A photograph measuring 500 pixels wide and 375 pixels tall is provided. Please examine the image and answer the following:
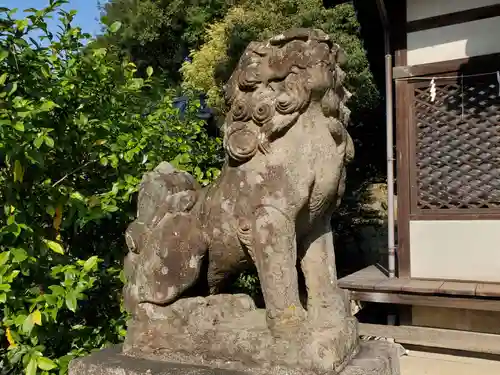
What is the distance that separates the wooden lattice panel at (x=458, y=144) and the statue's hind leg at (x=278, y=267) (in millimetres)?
3767

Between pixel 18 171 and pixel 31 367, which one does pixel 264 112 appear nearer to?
pixel 18 171

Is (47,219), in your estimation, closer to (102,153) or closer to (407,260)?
(102,153)

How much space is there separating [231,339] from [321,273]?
1.38 ft

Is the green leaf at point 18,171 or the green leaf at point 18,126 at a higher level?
the green leaf at point 18,126

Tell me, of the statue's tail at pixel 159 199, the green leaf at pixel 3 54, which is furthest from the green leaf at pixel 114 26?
the statue's tail at pixel 159 199

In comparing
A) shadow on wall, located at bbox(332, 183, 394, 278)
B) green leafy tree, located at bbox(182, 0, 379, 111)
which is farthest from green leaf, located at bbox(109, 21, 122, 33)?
shadow on wall, located at bbox(332, 183, 394, 278)

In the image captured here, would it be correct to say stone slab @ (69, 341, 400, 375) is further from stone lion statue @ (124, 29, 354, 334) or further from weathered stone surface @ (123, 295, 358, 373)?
A: stone lion statue @ (124, 29, 354, 334)

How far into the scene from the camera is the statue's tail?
213 cm

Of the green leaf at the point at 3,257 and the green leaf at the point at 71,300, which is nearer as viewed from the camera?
the green leaf at the point at 3,257

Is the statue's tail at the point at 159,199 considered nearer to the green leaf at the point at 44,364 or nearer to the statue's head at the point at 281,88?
the statue's head at the point at 281,88

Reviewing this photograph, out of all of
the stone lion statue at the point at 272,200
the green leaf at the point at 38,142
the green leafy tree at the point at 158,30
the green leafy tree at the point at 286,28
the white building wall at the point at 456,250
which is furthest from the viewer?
the green leafy tree at the point at 158,30

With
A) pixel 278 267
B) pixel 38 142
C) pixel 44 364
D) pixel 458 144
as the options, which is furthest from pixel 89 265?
pixel 458 144

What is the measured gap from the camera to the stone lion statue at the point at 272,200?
1.90 m

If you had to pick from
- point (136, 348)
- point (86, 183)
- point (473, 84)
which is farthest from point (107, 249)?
point (473, 84)
